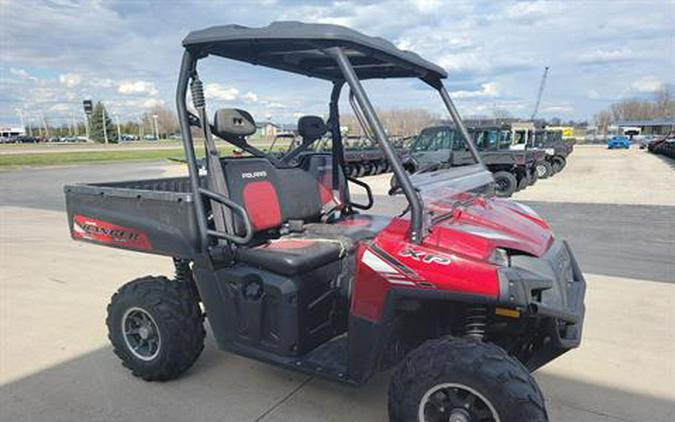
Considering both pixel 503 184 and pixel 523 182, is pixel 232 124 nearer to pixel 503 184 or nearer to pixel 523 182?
pixel 503 184

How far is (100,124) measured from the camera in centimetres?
7881

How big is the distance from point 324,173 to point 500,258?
6.20 feet

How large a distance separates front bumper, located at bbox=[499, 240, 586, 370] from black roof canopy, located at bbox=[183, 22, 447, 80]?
1254 millimetres

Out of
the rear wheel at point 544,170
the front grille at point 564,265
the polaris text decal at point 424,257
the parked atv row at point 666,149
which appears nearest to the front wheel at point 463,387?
the polaris text decal at point 424,257

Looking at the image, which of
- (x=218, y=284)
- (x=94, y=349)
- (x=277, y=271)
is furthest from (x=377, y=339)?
(x=94, y=349)

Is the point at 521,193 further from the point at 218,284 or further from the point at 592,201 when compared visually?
the point at 218,284

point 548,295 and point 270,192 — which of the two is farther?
point 270,192

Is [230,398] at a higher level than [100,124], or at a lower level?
lower

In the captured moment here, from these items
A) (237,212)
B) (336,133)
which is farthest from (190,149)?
(336,133)

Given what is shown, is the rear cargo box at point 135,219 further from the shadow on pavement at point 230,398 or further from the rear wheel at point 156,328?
the shadow on pavement at point 230,398

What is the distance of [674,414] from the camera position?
2871 millimetres

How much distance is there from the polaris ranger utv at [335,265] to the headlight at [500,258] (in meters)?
0.01

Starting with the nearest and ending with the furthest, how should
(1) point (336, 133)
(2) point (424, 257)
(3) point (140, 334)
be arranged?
(2) point (424, 257) → (3) point (140, 334) → (1) point (336, 133)

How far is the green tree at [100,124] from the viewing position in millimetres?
77125
